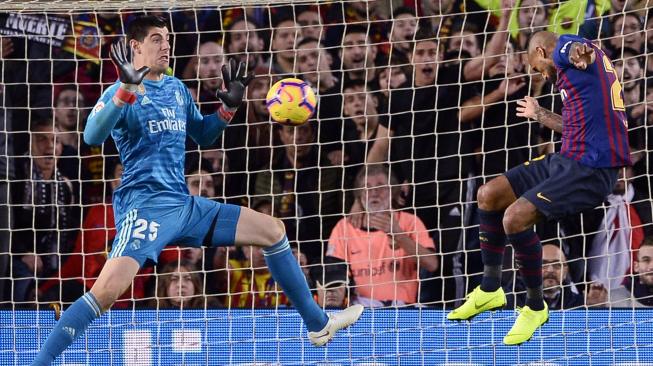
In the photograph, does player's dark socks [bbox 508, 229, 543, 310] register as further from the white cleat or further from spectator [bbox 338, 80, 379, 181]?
spectator [bbox 338, 80, 379, 181]

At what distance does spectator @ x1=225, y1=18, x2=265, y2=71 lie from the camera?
9.34 meters

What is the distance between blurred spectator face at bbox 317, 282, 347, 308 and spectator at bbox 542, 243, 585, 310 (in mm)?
1285

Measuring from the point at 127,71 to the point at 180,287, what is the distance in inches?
109

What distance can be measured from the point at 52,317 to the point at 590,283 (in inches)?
132

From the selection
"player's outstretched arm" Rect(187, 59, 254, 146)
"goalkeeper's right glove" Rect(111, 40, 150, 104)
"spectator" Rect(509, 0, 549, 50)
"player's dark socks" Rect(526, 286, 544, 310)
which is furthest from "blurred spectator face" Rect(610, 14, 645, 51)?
"goalkeeper's right glove" Rect(111, 40, 150, 104)

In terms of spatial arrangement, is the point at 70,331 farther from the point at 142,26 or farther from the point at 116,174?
the point at 116,174

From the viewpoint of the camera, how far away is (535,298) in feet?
23.2

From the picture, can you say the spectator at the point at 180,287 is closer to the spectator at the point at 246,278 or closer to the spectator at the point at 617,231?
the spectator at the point at 246,278

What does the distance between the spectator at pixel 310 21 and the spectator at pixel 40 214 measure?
6.02ft

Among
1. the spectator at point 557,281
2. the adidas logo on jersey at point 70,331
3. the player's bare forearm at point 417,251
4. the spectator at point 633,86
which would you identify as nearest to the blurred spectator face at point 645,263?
the spectator at point 557,281

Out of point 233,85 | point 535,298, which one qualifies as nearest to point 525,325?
Result: point 535,298

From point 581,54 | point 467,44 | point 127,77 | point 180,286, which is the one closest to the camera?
point 127,77

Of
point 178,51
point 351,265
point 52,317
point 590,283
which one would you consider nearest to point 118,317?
point 52,317

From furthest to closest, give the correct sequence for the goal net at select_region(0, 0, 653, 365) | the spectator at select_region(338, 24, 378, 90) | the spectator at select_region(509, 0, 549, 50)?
the spectator at select_region(338, 24, 378, 90)
the spectator at select_region(509, 0, 549, 50)
the goal net at select_region(0, 0, 653, 365)
